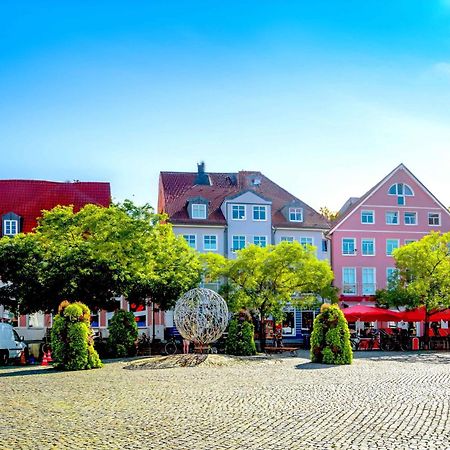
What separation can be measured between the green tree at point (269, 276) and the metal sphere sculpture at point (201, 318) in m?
11.5

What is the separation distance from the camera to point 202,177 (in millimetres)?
66125

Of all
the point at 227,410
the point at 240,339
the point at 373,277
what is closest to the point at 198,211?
the point at 373,277

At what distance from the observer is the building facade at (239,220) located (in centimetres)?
6047

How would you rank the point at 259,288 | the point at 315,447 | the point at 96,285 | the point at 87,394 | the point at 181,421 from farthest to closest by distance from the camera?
the point at 259,288, the point at 96,285, the point at 87,394, the point at 181,421, the point at 315,447

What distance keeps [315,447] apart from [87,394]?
9.11 m

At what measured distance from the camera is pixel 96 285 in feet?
124

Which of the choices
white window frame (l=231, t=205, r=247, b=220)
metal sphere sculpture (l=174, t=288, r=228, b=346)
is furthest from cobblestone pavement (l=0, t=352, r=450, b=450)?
white window frame (l=231, t=205, r=247, b=220)

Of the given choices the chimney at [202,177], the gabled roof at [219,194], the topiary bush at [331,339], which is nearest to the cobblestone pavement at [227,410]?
the topiary bush at [331,339]

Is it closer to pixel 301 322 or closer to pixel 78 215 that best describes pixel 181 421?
pixel 78 215

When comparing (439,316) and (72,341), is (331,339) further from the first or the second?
(439,316)

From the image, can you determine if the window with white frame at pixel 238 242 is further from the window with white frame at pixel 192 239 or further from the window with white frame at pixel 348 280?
the window with white frame at pixel 348 280

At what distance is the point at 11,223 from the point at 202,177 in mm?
16401

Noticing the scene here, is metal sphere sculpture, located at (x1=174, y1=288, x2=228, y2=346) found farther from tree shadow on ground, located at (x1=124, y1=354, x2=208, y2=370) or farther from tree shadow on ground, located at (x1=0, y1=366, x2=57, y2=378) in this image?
tree shadow on ground, located at (x1=0, y1=366, x2=57, y2=378)

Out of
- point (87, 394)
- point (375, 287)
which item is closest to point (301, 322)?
point (375, 287)
